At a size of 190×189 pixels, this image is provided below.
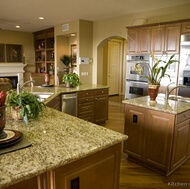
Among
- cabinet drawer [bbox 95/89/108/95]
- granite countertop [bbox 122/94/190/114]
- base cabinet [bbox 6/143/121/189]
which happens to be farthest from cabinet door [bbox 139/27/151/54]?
base cabinet [bbox 6/143/121/189]

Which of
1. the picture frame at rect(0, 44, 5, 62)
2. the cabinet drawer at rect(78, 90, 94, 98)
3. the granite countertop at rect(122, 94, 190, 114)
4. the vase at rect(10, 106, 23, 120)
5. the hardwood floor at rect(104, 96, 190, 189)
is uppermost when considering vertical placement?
the picture frame at rect(0, 44, 5, 62)

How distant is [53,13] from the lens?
562 centimetres

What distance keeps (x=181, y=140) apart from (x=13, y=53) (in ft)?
27.4

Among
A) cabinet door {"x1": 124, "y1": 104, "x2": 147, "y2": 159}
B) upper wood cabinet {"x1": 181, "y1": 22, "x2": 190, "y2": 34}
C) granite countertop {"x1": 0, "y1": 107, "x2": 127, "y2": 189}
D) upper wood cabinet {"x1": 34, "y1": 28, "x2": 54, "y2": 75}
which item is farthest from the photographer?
upper wood cabinet {"x1": 34, "y1": 28, "x2": 54, "y2": 75}

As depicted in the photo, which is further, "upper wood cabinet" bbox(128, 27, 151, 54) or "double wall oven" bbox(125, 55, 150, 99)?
"double wall oven" bbox(125, 55, 150, 99)

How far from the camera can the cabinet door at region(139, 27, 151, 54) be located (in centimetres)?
477

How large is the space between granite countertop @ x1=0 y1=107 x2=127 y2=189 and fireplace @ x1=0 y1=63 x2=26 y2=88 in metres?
7.45

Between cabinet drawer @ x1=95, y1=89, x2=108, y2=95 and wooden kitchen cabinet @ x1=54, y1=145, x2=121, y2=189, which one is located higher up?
cabinet drawer @ x1=95, y1=89, x2=108, y2=95

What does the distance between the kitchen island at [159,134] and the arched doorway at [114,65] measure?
518cm

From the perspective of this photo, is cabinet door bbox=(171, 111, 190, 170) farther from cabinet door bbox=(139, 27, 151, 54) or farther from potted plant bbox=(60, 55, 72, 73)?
potted plant bbox=(60, 55, 72, 73)

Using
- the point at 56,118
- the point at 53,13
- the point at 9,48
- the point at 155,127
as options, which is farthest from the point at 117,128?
the point at 9,48

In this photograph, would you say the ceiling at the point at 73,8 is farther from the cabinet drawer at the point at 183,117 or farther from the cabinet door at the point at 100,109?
the cabinet drawer at the point at 183,117

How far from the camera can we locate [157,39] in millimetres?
4602

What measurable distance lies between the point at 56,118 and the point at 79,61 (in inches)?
188
